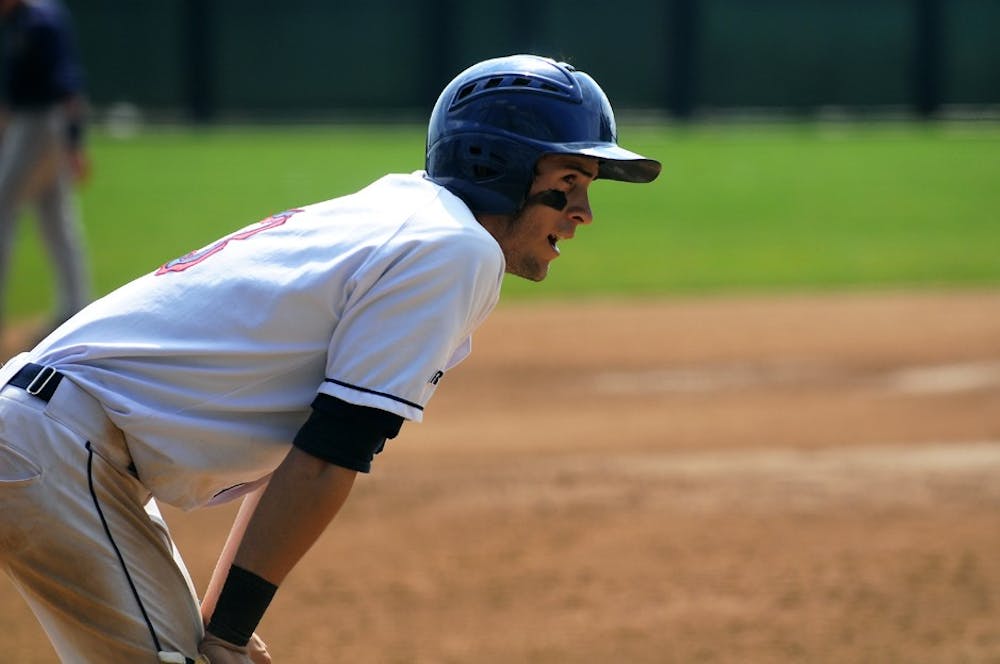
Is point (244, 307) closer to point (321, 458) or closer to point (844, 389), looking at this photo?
point (321, 458)

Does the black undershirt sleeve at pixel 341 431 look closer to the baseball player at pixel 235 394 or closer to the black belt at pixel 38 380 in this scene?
the baseball player at pixel 235 394

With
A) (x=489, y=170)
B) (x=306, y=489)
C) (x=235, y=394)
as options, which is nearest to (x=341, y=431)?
(x=306, y=489)

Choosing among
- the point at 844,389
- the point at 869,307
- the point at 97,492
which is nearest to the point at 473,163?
the point at 97,492

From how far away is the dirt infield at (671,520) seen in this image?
432 centimetres

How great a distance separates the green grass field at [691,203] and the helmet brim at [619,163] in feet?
27.9

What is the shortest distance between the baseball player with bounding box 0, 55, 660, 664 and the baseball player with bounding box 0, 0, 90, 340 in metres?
6.57

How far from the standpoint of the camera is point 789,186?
17641 millimetres

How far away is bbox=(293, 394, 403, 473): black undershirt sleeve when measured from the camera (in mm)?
2012

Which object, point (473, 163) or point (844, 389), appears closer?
point (473, 163)

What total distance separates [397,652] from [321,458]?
2.36 metres

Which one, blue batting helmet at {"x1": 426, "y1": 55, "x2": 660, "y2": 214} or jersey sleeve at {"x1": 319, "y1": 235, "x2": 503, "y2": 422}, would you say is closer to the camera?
jersey sleeve at {"x1": 319, "y1": 235, "x2": 503, "y2": 422}

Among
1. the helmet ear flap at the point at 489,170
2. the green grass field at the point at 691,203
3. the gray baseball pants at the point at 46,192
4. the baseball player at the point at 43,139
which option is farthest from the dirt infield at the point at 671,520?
the green grass field at the point at 691,203

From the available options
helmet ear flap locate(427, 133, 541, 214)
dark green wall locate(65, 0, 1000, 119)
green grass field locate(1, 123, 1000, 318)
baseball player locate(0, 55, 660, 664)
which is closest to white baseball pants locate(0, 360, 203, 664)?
baseball player locate(0, 55, 660, 664)

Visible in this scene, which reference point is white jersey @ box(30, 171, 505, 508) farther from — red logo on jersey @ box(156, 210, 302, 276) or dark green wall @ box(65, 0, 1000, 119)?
dark green wall @ box(65, 0, 1000, 119)
